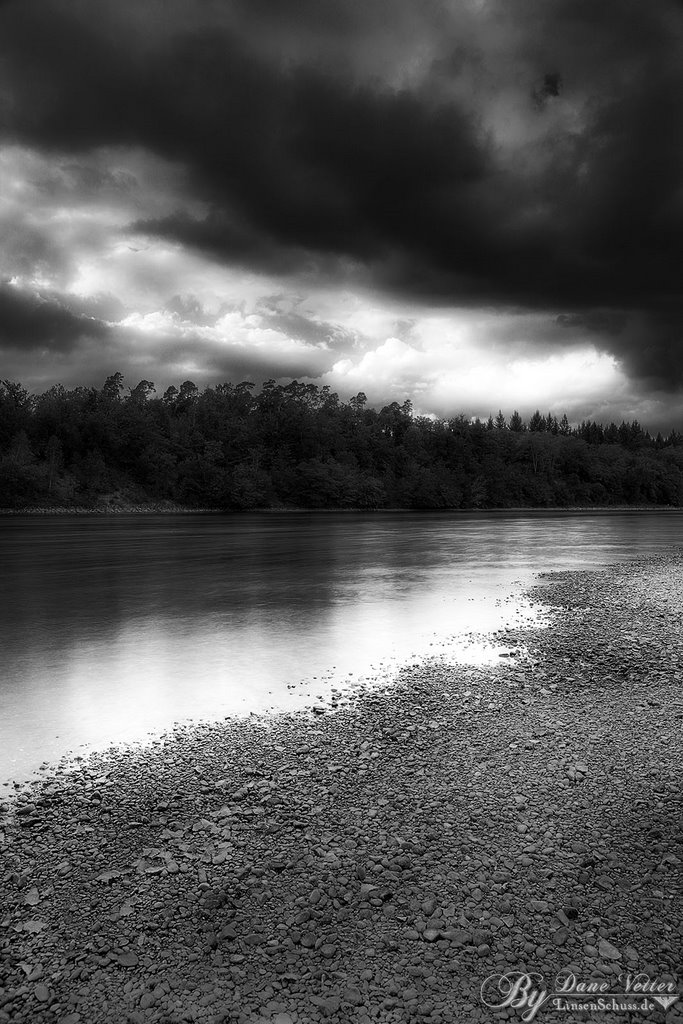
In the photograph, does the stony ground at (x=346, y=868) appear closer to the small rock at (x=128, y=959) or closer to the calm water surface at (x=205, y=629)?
the small rock at (x=128, y=959)

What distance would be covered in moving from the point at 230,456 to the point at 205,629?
142 metres

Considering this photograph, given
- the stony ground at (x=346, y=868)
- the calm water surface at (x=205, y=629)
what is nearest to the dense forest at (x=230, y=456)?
the calm water surface at (x=205, y=629)

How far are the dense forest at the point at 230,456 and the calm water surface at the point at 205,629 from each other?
338 feet

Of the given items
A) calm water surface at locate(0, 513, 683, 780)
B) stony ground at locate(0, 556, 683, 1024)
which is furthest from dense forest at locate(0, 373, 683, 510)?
stony ground at locate(0, 556, 683, 1024)

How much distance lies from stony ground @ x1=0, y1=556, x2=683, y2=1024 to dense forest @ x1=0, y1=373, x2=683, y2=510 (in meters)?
124

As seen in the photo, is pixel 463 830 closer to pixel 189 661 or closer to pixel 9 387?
pixel 189 661

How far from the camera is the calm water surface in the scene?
998 centimetres

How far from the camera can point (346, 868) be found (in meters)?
5.32

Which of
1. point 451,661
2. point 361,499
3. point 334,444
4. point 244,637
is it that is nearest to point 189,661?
point 244,637

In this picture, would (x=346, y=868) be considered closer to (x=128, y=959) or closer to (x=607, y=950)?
(x=128, y=959)

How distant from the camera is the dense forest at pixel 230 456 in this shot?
446 feet
